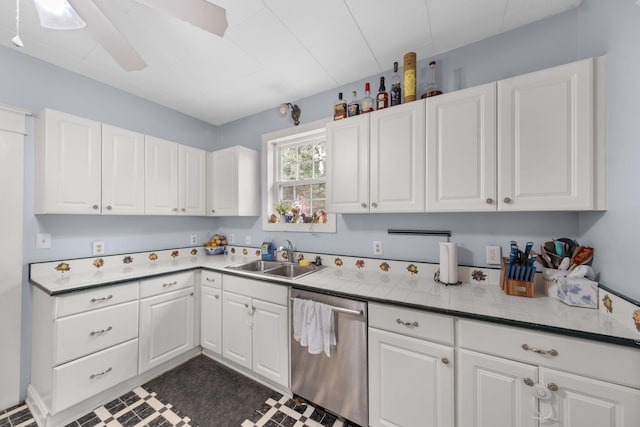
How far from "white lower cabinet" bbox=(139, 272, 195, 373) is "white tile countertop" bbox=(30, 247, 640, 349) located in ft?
0.41

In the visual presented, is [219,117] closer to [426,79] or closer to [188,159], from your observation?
[188,159]

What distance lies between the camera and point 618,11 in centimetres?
114

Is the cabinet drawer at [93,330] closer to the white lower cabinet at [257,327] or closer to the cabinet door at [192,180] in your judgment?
the white lower cabinet at [257,327]

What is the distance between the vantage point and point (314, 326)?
162 cm

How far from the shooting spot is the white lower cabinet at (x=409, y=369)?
1261 mm

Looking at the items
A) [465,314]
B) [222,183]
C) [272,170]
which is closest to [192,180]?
[222,183]

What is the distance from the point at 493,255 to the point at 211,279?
7.67ft

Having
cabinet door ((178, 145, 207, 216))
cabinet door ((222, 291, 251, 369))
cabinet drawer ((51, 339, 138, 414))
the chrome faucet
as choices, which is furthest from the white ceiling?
cabinet drawer ((51, 339, 138, 414))

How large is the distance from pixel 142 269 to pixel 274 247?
4.05ft

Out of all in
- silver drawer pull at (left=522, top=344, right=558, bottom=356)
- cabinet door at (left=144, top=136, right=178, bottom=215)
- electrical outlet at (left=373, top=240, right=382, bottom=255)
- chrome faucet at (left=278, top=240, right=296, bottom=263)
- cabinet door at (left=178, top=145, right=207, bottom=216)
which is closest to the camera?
silver drawer pull at (left=522, top=344, right=558, bottom=356)

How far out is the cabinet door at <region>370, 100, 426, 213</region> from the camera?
166cm

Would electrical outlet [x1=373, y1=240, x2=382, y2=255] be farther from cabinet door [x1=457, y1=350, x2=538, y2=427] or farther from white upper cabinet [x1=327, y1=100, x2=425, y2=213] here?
cabinet door [x1=457, y1=350, x2=538, y2=427]

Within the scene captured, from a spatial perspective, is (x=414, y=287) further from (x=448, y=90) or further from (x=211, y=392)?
(x=211, y=392)

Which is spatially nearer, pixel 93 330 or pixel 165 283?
pixel 93 330
